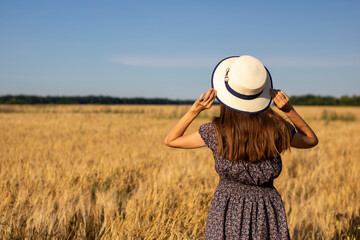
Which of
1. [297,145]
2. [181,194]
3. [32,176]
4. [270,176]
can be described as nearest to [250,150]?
[270,176]

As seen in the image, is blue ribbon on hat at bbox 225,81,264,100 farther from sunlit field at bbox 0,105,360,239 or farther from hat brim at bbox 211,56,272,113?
sunlit field at bbox 0,105,360,239

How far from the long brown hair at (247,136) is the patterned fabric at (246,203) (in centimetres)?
6

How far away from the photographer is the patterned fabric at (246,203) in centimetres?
179

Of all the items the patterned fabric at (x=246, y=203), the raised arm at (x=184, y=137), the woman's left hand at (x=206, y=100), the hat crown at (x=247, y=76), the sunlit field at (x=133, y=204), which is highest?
the hat crown at (x=247, y=76)

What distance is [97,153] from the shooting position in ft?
21.0

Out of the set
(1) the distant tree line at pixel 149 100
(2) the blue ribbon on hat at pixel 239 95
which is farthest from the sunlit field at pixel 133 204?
(1) the distant tree line at pixel 149 100

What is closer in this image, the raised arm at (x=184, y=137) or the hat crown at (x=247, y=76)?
the hat crown at (x=247, y=76)

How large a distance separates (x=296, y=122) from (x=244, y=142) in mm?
400

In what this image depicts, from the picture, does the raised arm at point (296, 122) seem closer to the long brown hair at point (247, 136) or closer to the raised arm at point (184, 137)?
the long brown hair at point (247, 136)

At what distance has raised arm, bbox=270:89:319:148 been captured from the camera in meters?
1.72

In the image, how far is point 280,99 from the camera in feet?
5.61

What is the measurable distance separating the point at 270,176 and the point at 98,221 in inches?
76.2

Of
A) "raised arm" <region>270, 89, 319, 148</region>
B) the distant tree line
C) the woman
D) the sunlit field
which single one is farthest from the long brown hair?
the distant tree line

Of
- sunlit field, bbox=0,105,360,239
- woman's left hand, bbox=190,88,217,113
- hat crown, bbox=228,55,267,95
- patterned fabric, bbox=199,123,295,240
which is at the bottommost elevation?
sunlit field, bbox=0,105,360,239
